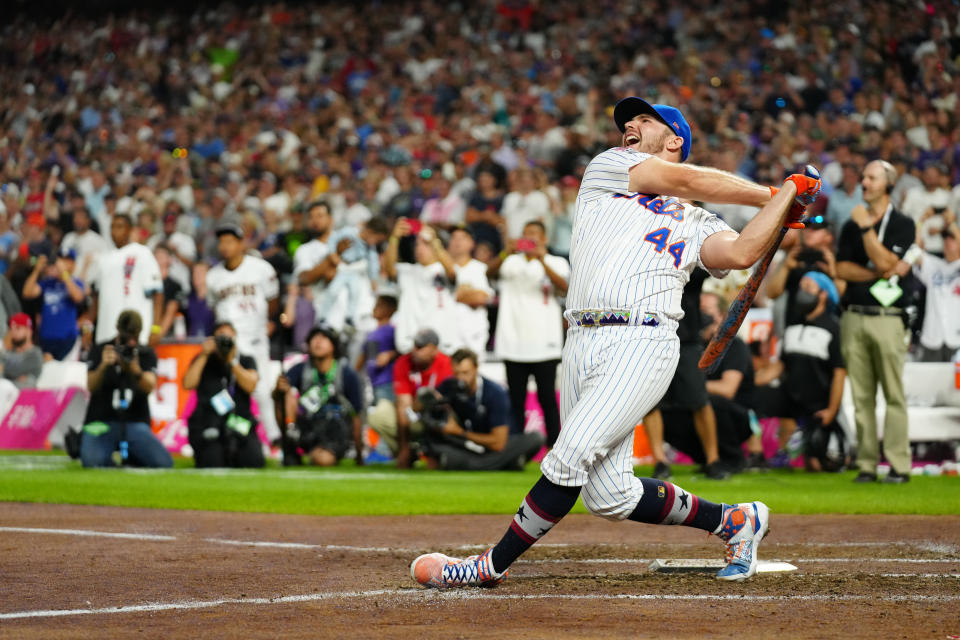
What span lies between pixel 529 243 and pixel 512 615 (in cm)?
858

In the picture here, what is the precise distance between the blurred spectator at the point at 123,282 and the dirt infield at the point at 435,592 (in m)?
6.34

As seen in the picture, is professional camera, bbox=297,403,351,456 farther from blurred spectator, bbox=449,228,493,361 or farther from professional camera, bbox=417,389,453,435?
blurred spectator, bbox=449,228,493,361

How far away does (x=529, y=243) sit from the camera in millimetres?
13227

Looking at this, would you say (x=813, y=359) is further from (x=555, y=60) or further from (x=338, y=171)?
(x=555, y=60)

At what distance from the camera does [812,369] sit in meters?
12.6

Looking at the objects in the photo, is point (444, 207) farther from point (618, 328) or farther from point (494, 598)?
point (494, 598)

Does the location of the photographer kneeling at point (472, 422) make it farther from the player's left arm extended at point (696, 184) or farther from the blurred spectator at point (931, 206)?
the player's left arm extended at point (696, 184)

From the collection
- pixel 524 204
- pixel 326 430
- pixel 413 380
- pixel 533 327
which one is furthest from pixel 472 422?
pixel 524 204

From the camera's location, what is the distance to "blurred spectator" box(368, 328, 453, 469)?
531 inches

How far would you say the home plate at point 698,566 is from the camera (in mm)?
6055

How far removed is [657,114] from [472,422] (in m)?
7.87

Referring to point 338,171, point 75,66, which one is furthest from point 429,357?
point 75,66

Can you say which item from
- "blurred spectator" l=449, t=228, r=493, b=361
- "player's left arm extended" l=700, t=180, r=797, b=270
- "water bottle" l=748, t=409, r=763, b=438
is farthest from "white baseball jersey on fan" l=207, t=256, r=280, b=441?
"player's left arm extended" l=700, t=180, r=797, b=270

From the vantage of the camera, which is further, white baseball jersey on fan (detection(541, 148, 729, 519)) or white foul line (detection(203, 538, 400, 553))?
white foul line (detection(203, 538, 400, 553))
